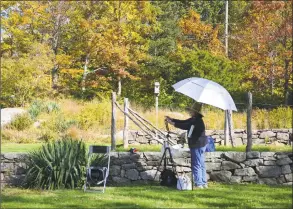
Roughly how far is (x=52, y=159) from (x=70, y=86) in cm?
1762

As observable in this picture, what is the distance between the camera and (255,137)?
48.0ft

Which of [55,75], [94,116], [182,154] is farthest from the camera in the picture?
[55,75]

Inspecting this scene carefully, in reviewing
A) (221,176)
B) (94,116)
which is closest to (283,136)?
(221,176)

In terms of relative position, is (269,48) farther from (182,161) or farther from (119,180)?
(119,180)

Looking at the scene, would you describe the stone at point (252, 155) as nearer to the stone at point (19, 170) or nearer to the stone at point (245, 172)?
the stone at point (245, 172)

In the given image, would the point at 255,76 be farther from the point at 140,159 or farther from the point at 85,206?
the point at 85,206

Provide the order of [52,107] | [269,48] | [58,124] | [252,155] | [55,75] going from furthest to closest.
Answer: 1. [55,75]
2. [269,48]
3. [52,107]
4. [58,124]
5. [252,155]

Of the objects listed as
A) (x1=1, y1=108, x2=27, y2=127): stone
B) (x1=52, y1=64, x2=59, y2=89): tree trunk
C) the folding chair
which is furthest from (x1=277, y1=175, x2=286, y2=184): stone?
(x1=52, y1=64, x2=59, y2=89): tree trunk

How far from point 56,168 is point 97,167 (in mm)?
742

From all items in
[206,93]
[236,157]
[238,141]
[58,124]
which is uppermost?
[206,93]

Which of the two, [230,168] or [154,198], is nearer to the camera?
[154,198]

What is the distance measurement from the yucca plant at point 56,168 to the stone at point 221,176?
2597 mm

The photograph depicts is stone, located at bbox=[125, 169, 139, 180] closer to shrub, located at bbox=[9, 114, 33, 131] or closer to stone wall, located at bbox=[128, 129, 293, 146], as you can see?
stone wall, located at bbox=[128, 129, 293, 146]

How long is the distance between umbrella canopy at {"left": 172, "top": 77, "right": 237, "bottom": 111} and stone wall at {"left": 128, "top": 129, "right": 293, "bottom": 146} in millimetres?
6155
